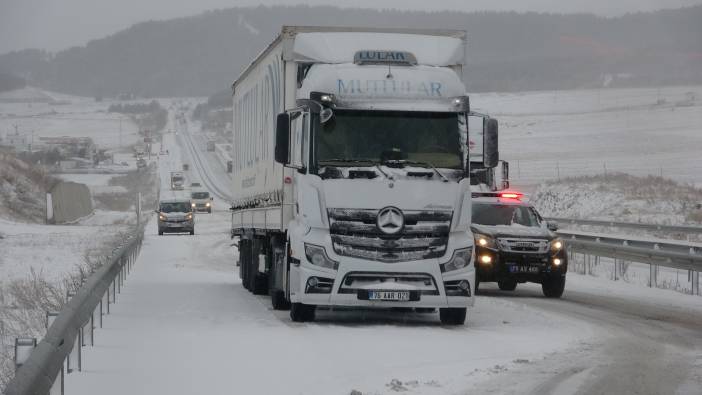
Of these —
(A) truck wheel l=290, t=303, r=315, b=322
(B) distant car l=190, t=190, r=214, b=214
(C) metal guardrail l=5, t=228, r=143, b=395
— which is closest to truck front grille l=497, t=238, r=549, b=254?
(A) truck wheel l=290, t=303, r=315, b=322

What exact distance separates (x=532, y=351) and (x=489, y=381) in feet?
7.78

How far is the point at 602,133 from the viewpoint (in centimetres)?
9744

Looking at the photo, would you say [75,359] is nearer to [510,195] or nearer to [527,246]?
[527,246]

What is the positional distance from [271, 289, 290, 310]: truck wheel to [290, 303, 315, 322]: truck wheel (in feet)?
5.31

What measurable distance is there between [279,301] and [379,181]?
3.84m

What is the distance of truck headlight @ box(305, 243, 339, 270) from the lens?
1445 centimetres

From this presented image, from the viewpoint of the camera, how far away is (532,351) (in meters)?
12.3

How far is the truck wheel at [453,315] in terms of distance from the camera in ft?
49.7

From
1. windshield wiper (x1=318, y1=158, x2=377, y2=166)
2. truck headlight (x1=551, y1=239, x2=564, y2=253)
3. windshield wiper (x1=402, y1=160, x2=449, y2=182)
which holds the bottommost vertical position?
truck headlight (x1=551, y1=239, x2=564, y2=253)

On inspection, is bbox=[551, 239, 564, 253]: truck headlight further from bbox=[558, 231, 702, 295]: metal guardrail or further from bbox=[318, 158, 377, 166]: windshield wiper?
bbox=[318, 158, 377, 166]: windshield wiper

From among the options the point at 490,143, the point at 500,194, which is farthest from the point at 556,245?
the point at 490,143

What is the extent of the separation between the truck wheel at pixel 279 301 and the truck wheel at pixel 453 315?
2.82 m

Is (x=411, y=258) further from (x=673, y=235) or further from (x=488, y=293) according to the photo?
(x=673, y=235)

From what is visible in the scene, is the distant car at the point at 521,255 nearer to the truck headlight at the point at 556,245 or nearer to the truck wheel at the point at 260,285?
the truck headlight at the point at 556,245
